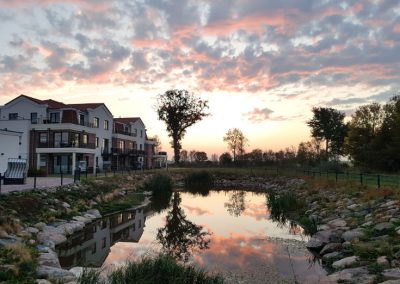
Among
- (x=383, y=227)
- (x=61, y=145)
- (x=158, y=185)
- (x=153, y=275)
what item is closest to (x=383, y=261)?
(x=383, y=227)

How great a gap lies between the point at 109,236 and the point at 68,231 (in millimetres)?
1739

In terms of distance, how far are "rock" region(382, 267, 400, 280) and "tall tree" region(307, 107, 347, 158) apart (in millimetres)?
57526

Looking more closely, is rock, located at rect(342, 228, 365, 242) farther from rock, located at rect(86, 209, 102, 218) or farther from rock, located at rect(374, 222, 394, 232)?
rock, located at rect(86, 209, 102, 218)

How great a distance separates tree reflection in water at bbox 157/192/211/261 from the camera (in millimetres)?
13969

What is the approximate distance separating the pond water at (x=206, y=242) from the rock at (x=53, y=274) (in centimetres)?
230

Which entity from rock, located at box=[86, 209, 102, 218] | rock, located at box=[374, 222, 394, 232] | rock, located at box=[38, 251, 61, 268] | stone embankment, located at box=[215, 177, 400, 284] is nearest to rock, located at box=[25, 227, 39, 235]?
rock, located at box=[38, 251, 61, 268]

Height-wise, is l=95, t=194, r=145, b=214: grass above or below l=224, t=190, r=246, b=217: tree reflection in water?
above

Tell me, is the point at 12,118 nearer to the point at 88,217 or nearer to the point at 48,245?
the point at 88,217

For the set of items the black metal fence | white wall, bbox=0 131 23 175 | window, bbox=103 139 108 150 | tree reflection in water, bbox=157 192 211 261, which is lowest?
tree reflection in water, bbox=157 192 211 261

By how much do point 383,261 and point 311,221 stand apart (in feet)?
23.2

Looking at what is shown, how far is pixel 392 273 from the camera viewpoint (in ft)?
29.1

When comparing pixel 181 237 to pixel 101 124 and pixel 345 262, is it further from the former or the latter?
pixel 101 124

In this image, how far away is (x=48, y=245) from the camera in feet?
42.6

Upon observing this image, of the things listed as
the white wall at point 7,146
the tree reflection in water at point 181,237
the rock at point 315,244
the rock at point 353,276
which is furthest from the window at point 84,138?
the rock at point 353,276
